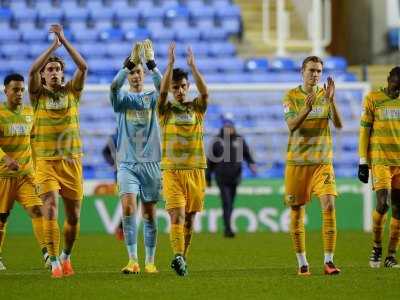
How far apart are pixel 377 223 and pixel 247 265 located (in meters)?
1.68

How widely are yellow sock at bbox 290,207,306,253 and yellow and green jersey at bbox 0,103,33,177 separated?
2993mm

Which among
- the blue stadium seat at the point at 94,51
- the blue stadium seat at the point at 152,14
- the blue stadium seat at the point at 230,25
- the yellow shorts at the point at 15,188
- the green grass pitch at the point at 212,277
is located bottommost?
the green grass pitch at the point at 212,277

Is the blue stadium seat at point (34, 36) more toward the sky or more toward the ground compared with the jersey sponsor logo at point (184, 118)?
more toward the sky

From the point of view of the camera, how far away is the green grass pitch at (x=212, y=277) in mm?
9945

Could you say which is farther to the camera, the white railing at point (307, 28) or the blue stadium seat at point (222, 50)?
the blue stadium seat at point (222, 50)

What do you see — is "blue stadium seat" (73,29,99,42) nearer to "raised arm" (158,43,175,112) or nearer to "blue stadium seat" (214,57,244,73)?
"blue stadium seat" (214,57,244,73)

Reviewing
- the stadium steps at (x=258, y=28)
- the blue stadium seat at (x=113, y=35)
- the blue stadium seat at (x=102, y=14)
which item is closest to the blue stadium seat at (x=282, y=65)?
the stadium steps at (x=258, y=28)

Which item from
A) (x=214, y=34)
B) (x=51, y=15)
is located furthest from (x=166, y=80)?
(x=51, y=15)

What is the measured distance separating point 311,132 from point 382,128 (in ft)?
3.68

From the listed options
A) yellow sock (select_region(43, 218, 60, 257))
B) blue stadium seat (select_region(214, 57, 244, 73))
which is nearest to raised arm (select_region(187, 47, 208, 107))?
yellow sock (select_region(43, 218, 60, 257))

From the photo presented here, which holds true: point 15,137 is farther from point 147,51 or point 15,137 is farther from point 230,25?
point 230,25

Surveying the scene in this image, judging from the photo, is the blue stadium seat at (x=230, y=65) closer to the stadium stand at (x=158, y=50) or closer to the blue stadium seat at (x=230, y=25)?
the stadium stand at (x=158, y=50)

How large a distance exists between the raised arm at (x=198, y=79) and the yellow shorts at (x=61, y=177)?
4.87 ft

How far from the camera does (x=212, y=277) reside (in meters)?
11.4
